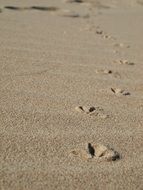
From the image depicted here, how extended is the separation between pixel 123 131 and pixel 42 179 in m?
0.47

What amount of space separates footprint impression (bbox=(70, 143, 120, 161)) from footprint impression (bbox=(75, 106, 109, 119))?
0.30 meters

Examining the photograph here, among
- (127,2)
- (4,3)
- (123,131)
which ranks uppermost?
(123,131)

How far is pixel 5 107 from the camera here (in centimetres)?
172

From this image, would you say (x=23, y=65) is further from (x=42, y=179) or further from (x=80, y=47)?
(x=42, y=179)

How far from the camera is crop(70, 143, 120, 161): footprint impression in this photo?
138 centimetres

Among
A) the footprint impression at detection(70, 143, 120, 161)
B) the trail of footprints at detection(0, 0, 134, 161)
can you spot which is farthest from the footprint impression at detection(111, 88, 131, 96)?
the footprint impression at detection(70, 143, 120, 161)

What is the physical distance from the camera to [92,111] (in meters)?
1.78

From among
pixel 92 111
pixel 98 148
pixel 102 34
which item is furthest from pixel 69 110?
pixel 102 34

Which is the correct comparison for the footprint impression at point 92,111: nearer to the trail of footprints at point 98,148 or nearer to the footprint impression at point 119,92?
the trail of footprints at point 98,148

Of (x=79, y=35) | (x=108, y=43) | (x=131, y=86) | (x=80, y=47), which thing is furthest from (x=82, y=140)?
(x=79, y=35)

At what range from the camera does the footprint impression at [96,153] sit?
1.38m

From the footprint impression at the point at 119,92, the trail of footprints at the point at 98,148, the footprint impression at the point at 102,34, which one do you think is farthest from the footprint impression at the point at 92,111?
the footprint impression at the point at 102,34

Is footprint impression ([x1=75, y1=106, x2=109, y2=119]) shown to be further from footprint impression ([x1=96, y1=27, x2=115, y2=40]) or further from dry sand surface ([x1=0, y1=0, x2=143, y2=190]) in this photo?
footprint impression ([x1=96, y1=27, x2=115, y2=40])

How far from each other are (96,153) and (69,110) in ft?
1.30
